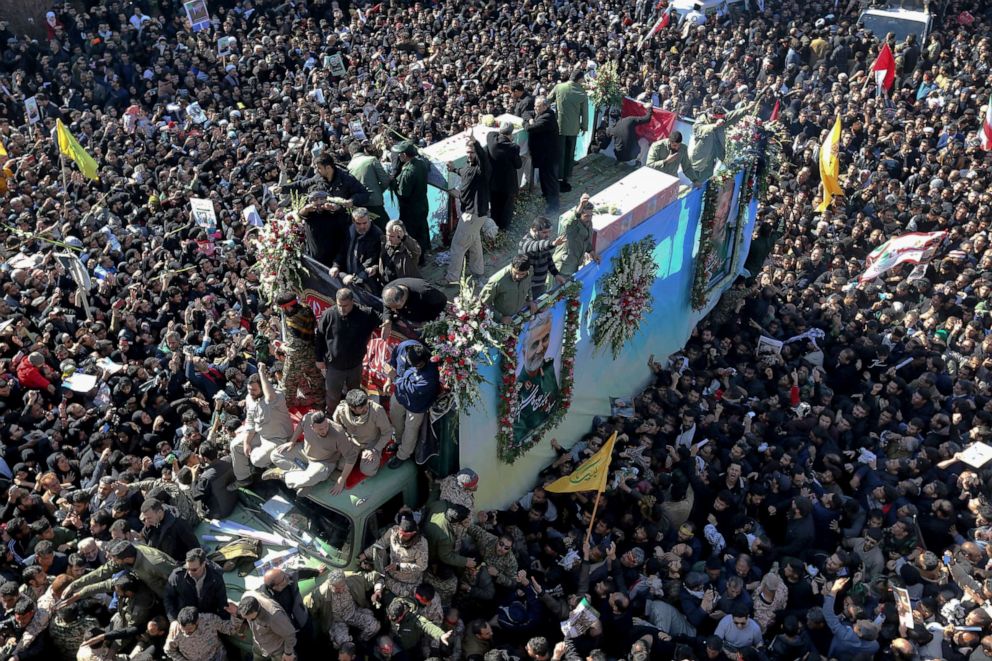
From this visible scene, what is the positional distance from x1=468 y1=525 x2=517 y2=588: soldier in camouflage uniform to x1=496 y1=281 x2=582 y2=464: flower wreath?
4.95ft

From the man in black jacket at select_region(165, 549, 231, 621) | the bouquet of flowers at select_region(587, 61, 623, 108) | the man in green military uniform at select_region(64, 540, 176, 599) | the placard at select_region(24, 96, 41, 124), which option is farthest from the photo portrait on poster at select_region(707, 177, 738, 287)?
the placard at select_region(24, 96, 41, 124)

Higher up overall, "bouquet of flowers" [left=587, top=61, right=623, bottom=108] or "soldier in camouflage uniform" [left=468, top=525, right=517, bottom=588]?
"bouquet of flowers" [left=587, top=61, right=623, bottom=108]

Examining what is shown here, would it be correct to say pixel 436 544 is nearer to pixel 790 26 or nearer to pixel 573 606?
pixel 573 606

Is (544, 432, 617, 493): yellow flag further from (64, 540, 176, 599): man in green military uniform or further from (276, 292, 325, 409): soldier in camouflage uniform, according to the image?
(64, 540, 176, 599): man in green military uniform

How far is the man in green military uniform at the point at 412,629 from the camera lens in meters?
8.65

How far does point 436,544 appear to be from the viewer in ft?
30.1

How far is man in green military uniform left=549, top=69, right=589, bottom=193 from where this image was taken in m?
14.3

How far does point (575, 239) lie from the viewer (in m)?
11.2

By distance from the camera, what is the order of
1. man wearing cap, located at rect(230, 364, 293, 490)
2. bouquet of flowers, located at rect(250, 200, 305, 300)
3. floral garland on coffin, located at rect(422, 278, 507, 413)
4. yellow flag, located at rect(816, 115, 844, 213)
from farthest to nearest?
yellow flag, located at rect(816, 115, 844, 213) < bouquet of flowers, located at rect(250, 200, 305, 300) < man wearing cap, located at rect(230, 364, 293, 490) < floral garland on coffin, located at rect(422, 278, 507, 413)

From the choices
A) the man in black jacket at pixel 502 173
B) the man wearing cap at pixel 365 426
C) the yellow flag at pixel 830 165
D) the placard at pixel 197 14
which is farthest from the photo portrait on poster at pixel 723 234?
the placard at pixel 197 14

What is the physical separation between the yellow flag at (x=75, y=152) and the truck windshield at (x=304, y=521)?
10.7 meters

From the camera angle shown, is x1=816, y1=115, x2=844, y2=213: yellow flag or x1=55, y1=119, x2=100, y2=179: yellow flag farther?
x1=55, y1=119, x2=100, y2=179: yellow flag

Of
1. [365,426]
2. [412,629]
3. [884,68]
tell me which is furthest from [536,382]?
[884,68]

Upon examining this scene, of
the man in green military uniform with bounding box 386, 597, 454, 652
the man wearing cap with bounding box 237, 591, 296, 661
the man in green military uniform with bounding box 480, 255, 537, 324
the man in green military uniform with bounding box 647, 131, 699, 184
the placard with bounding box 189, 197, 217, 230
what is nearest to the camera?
the man wearing cap with bounding box 237, 591, 296, 661
